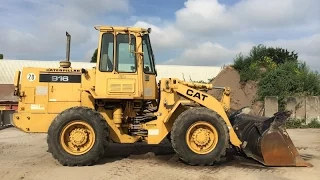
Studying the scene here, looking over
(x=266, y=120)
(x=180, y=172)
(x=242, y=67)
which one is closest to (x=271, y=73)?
(x=242, y=67)

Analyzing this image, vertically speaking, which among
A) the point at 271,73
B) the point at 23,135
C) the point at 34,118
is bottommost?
the point at 23,135

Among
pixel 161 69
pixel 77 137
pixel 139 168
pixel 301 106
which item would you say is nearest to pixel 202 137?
pixel 139 168

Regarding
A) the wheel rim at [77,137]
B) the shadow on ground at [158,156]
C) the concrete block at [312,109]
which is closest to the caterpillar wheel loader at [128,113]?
the wheel rim at [77,137]

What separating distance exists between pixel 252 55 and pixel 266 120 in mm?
16917

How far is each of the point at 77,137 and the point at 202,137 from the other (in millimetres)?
2745

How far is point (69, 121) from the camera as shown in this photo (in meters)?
8.30

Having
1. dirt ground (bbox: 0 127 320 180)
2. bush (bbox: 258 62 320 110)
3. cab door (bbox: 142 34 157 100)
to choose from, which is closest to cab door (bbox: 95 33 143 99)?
cab door (bbox: 142 34 157 100)

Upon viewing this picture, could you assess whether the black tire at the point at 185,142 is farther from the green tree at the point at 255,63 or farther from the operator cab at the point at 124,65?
the green tree at the point at 255,63

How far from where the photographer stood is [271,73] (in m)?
21.1

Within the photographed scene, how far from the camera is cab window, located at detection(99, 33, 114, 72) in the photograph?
28.8 feet

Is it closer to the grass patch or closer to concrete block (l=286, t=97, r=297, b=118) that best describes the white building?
concrete block (l=286, t=97, r=297, b=118)

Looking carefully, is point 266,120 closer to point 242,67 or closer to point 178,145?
point 178,145

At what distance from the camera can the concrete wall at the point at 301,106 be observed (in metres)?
18.9

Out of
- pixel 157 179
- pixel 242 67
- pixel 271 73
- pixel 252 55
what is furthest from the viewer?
pixel 252 55
